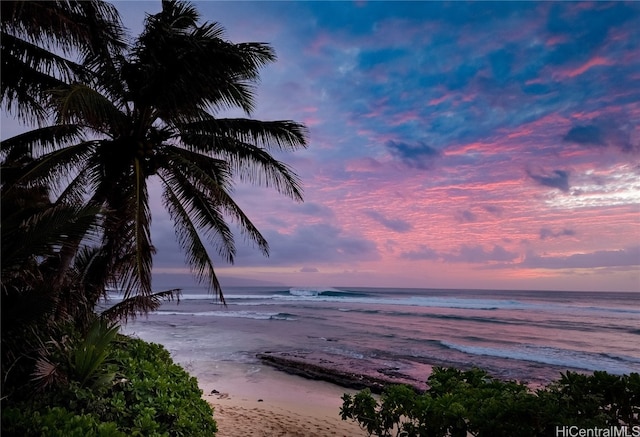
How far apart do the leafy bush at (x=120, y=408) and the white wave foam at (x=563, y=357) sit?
17176 mm

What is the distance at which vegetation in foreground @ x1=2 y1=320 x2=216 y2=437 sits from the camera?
3.92m

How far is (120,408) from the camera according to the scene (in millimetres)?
4582

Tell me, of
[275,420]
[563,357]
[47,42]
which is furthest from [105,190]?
[563,357]

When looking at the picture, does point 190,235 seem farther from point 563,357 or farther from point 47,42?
point 563,357

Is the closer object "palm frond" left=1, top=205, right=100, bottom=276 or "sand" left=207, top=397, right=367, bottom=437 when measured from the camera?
"palm frond" left=1, top=205, right=100, bottom=276

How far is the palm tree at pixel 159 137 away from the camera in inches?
261

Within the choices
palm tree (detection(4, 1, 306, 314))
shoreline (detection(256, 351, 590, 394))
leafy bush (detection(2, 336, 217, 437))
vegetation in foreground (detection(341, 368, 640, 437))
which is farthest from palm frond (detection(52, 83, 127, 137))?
shoreline (detection(256, 351, 590, 394))

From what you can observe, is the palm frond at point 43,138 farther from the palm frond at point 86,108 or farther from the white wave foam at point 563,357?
the white wave foam at point 563,357

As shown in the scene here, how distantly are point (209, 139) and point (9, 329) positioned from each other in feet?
16.7

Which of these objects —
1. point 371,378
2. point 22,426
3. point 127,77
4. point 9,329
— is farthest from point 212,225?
point 371,378

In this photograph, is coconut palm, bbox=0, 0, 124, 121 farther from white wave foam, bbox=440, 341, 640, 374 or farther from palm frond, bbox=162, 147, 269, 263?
white wave foam, bbox=440, 341, 640, 374

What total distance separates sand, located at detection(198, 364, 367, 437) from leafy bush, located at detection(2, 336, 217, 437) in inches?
94.3

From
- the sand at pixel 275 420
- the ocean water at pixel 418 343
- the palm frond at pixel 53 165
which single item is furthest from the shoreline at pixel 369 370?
the palm frond at pixel 53 165

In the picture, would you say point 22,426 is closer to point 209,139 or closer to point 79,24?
point 79,24
